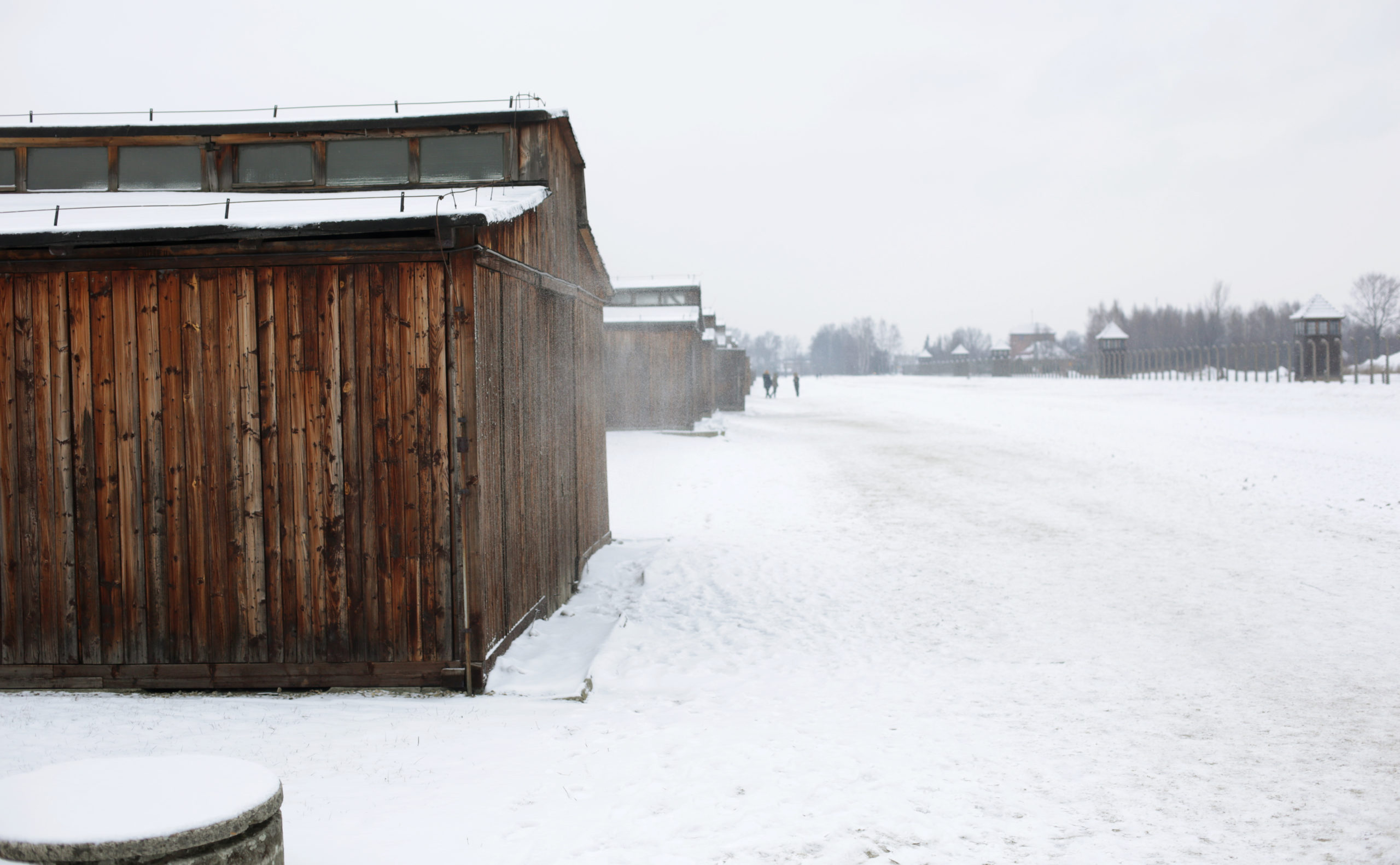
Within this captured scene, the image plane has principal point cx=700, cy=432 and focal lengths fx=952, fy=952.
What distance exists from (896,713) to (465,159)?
6.49m

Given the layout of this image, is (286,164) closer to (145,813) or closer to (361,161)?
(361,161)

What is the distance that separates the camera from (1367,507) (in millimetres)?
14867

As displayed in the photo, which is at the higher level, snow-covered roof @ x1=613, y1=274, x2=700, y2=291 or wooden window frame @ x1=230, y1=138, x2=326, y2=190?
snow-covered roof @ x1=613, y1=274, x2=700, y2=291

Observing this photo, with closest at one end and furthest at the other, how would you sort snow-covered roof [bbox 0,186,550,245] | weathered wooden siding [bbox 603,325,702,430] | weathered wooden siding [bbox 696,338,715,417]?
1. snow-covered roof [bbox 0,186,550,245]
2. weathered wooden siding [bbox 603,325,702,430]
3. weathered wooden siding [bbox 696,338,715,417]

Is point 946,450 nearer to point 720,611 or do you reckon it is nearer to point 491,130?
point 720,611

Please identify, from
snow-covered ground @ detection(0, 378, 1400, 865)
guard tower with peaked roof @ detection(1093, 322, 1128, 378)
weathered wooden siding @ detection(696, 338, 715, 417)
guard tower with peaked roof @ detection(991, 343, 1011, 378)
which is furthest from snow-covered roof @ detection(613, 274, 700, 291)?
guard tower with peaked roof @ detection(991, 343, 1011, 378)

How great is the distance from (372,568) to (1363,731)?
6.83 metres

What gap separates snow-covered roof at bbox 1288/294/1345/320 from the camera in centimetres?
3900

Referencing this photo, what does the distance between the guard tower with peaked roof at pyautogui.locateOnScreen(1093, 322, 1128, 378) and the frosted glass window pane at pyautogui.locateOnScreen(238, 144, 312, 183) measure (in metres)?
56.8

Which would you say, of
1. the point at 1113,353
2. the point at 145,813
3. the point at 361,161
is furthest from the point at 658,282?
the point at 1113,353

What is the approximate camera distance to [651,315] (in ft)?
98.5

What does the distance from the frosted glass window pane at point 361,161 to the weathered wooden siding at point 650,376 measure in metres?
19.4

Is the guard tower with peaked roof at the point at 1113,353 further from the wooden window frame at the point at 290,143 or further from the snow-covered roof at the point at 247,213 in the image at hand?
the snow-covered roof at the point at 247,213

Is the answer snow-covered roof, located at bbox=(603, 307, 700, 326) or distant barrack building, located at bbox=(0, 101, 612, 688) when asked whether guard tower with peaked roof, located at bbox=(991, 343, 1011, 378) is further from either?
distant barrack building, located at bbox=(0, 101, 612, 688)
